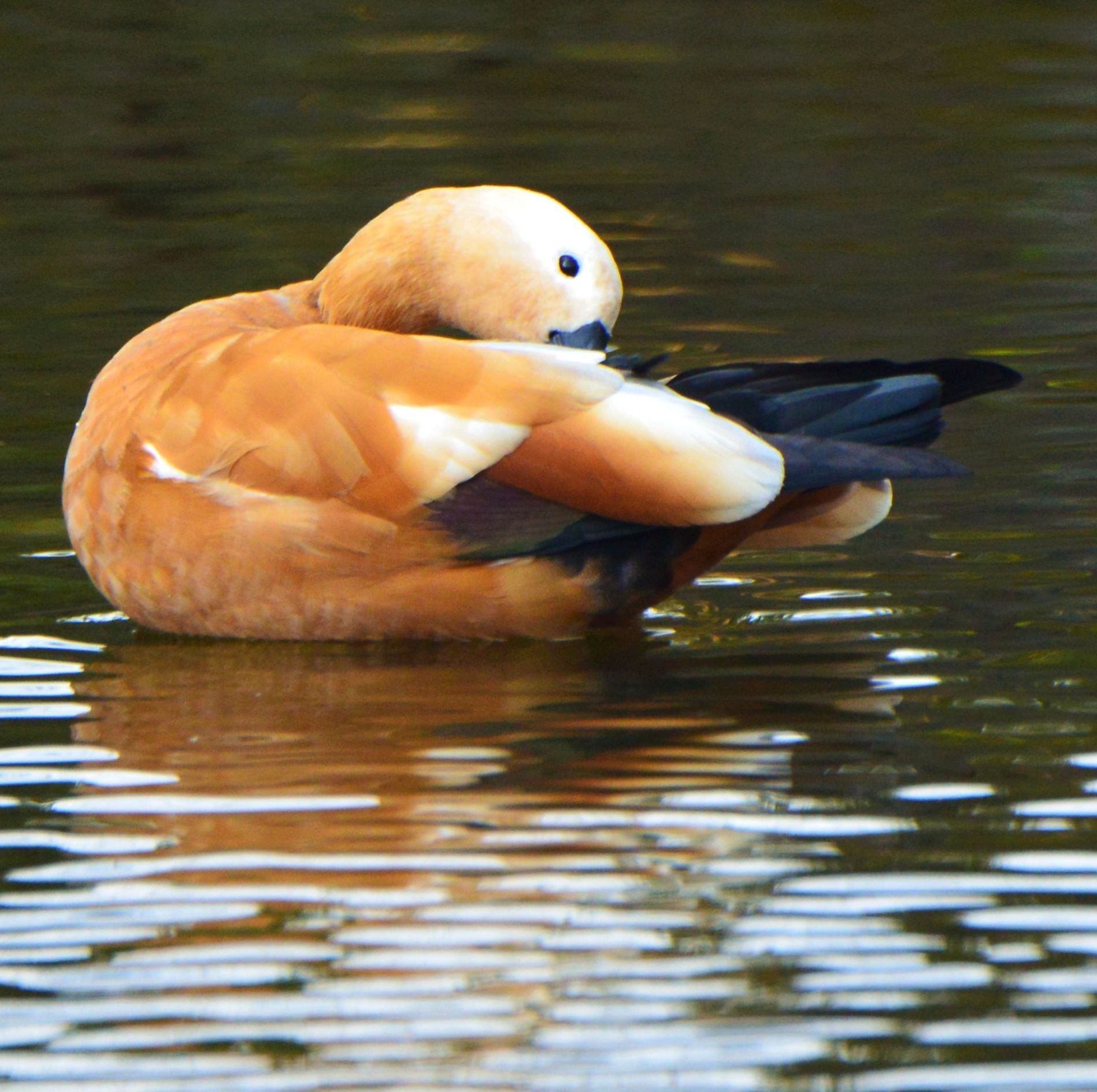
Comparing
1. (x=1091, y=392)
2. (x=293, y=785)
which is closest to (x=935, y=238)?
(x=1091, y=392)

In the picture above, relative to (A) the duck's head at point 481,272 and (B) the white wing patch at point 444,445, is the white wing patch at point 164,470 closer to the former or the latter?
(B) the white wing patch at point 444,445

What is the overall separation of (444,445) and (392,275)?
2.50 ft

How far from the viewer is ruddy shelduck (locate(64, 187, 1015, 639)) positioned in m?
4.80

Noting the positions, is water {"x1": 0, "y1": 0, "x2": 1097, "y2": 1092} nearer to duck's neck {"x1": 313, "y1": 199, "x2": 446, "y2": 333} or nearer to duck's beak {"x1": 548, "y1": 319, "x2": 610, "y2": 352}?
duck's beak {"x1": 548, "y1": 319, "x2": 610, "y2": 352}

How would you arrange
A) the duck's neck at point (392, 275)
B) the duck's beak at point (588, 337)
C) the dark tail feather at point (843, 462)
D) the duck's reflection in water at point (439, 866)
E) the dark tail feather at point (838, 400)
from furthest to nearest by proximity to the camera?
the duck's neck at point (392, 275) < the duck's beak at point (588, 337) < the dark tail feather at point (838, 400) < the dark tail feather at point (843, 462) < the duck's reflection in water at point (439, 866)

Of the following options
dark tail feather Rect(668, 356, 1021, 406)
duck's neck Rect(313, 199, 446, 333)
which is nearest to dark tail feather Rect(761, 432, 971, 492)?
dark tail feather Rect(668, 356, 1021, 406)

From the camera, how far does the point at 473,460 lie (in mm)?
4832

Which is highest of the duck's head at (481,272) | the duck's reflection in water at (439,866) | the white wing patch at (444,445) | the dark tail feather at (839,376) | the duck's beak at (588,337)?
the duck's head at (481,272)

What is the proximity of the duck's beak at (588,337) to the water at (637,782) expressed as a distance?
2.25ft

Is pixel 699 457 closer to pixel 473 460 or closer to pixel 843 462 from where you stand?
pixel 843 462

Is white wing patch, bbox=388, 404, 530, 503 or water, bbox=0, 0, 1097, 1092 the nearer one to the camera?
water, bbox=0, 0, 1097, 1092

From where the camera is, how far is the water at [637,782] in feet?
10.9

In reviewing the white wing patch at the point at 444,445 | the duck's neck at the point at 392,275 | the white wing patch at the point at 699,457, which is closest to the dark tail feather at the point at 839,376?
the white wing patch at the point at 699,457

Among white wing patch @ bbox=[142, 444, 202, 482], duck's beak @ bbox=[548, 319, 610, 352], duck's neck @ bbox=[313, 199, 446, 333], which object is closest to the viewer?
white wing patch @ bbox=[142, 444, 202, 482]
